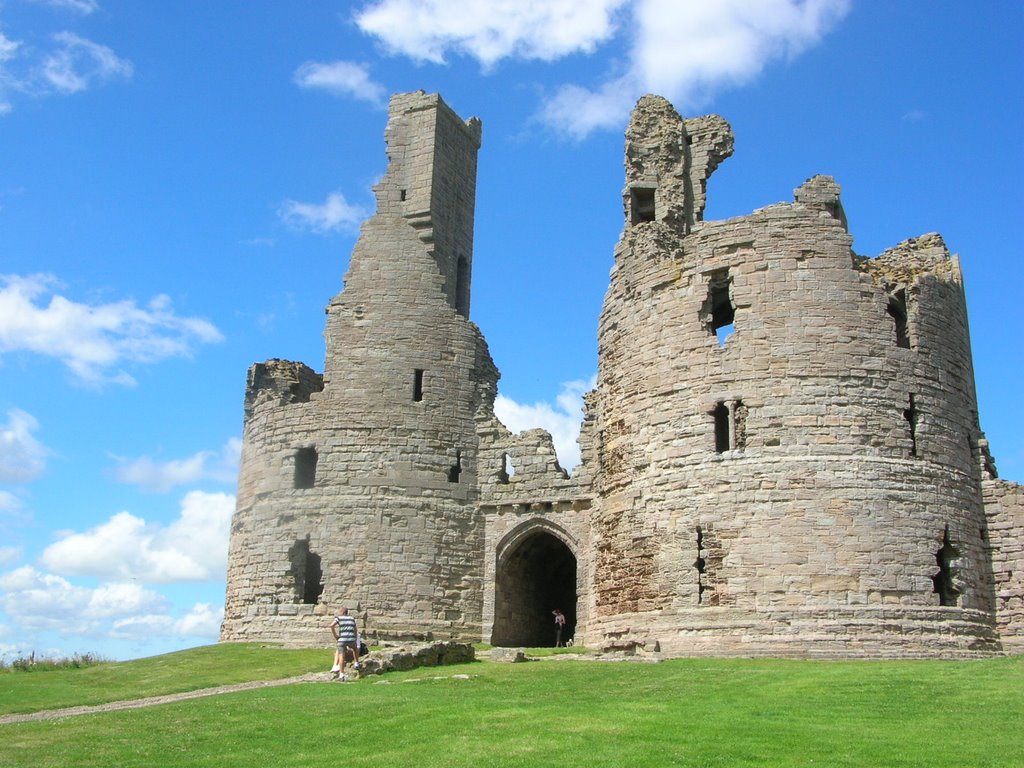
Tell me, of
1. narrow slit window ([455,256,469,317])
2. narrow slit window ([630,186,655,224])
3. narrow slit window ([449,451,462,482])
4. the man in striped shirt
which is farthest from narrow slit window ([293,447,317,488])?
narrow slit window ([630,186,655,224])

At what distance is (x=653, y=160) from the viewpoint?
2680cm

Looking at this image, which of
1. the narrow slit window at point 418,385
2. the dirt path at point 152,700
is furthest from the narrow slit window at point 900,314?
the dirt path at point 152,700

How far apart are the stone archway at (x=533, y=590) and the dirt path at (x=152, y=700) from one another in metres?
7.31

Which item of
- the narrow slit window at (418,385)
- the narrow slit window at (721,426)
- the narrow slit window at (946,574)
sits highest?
the narrow slit window at (418,385)

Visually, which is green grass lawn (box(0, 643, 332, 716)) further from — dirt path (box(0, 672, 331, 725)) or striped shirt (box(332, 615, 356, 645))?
striped shirt (box(332, 615, 356, 645))

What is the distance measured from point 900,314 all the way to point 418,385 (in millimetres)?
11212

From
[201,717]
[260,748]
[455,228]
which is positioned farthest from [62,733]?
[455,228]

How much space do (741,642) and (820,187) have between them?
9.33 m

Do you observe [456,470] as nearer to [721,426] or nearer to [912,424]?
[721,426]

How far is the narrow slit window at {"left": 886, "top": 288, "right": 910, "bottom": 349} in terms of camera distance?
2234 centimetres

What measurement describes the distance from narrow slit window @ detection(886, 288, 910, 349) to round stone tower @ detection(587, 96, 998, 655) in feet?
0.11

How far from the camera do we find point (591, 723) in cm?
1284

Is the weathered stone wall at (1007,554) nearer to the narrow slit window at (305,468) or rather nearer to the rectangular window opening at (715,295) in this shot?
the rectangular window opening at (715,295)

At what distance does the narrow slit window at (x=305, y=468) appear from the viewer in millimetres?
28078
